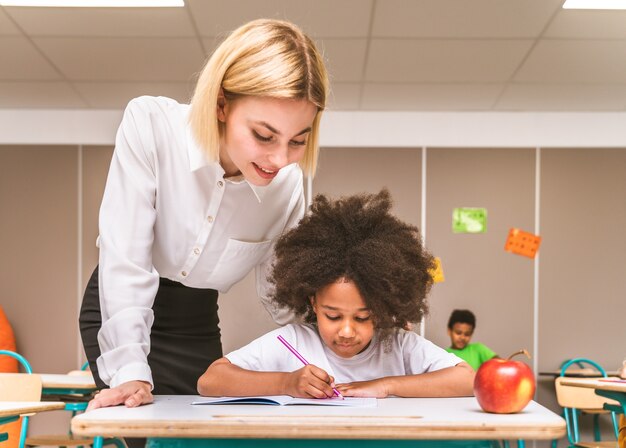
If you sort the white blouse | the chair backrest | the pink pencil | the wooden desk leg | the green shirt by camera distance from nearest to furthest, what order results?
the white blouse → the pink pencil → the wooden desk leg → the chair backrest → the green shirt

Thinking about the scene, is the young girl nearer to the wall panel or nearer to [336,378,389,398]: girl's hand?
[336,378,389,398]: girl's hand

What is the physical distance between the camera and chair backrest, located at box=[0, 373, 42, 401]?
3.56 metres

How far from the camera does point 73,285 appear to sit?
19.4 ft

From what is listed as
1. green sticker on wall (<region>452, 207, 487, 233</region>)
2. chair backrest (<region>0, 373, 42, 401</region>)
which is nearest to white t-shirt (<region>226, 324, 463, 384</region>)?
Answer: chair backrest (<region>0, 373, 42, 401</region>)

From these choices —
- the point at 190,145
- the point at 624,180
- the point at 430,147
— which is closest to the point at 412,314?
the point at 190,145

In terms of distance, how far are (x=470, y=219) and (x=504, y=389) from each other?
15.8 ft

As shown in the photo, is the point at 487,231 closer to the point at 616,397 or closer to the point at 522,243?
the point at 522,243

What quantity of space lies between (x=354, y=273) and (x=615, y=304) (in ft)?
15.5

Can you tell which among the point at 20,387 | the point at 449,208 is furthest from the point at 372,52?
the point at 20,387

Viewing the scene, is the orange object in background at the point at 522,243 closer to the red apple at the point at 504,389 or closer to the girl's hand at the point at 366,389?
the girl's hand at the point at 366,389

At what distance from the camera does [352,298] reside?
1.67m

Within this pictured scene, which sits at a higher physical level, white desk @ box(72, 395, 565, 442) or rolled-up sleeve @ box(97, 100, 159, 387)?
rolled-up sleeve @ box(97, 100, 159, 387)

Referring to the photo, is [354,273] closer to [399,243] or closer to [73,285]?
[399,243]

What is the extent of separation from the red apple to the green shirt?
4195mm
